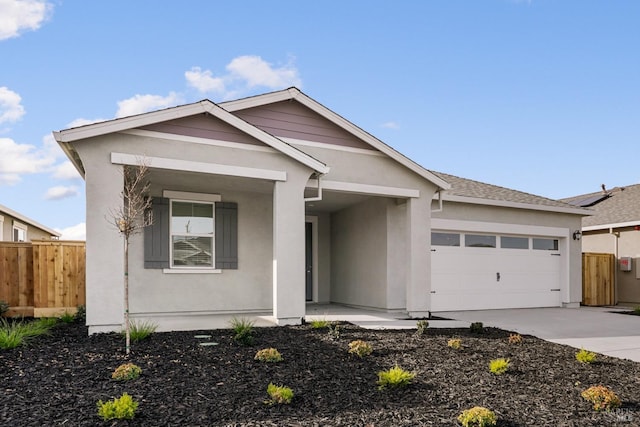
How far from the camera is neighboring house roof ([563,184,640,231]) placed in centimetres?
1628

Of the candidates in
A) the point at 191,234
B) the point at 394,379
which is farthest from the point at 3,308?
the point at 394,379

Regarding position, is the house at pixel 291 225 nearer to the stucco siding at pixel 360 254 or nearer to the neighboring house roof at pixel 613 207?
the stucco siding at pixel 360 254

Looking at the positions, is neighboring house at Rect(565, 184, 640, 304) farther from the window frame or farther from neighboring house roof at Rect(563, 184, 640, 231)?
the window frame

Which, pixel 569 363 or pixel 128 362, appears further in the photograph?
pixel 569 363

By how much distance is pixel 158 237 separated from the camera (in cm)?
973

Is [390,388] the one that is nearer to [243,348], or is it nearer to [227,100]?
[243,348]

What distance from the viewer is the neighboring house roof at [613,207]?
1628 centimetres

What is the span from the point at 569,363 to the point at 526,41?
8929 millimetres

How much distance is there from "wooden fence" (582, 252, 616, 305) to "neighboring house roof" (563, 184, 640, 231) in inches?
51.7

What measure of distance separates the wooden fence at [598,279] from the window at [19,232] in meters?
22.0

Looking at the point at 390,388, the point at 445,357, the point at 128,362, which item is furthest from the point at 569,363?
the point at 128,362

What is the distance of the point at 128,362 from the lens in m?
5.70

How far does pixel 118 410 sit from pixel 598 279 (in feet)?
53.3

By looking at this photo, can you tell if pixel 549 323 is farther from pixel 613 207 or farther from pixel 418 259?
pixel 613 207
